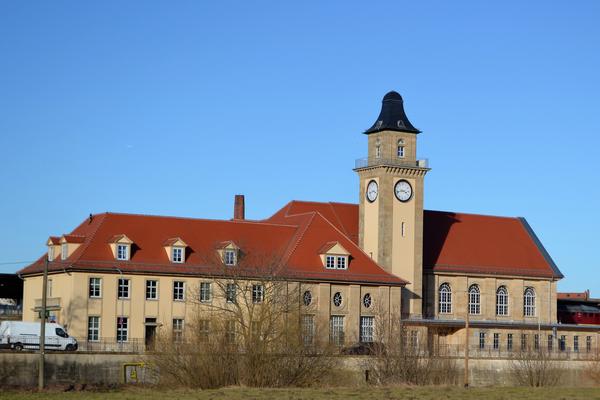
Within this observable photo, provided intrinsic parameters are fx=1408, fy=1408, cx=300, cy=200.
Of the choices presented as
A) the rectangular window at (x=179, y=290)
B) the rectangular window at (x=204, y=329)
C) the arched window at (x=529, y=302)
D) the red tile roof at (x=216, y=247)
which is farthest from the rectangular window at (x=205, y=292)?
the arched window at (x=529, y=302)

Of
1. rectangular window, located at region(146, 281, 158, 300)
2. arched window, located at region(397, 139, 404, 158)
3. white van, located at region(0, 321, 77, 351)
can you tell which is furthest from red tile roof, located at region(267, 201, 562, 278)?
white van, located at region(0, 321, 77, 351)

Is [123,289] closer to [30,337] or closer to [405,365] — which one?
[30,337]

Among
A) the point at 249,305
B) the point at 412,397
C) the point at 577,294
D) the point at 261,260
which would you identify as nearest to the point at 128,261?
the point at 261,260

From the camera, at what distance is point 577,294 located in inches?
6811

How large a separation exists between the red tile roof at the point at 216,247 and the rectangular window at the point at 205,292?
0.95 m

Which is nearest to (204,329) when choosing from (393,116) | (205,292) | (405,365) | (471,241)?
(405,365)

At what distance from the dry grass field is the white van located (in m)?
13.8

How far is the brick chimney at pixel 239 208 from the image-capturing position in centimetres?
10862

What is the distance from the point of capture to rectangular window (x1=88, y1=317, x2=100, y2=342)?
88.6m

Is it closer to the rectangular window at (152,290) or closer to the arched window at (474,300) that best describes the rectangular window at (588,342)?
the arched window at (474,300)

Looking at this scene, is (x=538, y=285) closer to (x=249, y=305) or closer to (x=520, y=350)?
(x=520, y=350)

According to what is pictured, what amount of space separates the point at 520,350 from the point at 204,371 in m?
26.5

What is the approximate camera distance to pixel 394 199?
102812mm

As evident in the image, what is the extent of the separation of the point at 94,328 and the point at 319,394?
29.9 metres
